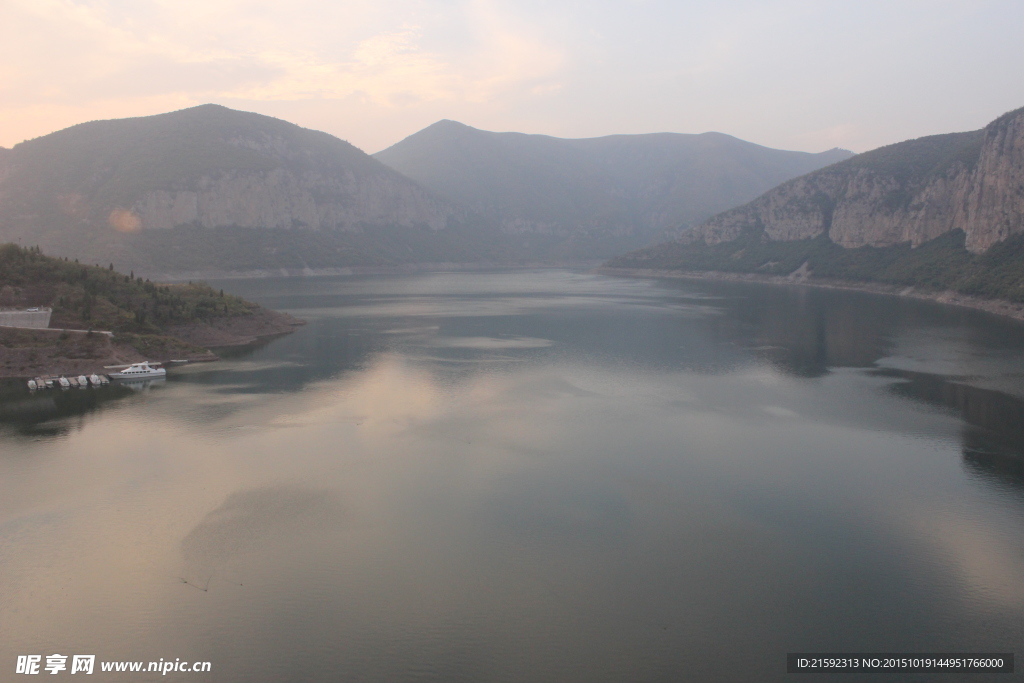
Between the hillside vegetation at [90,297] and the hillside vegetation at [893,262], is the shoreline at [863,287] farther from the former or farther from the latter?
the hillside vegetation at [90,297]

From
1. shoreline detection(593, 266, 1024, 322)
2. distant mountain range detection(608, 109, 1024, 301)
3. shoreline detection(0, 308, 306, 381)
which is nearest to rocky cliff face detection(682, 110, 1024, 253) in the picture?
distant mountain range detection(608, 109, 1024, 301)

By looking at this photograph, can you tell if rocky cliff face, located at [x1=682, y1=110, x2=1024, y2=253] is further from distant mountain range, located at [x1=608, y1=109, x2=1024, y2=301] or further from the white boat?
the white boat

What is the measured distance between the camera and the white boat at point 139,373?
48344 mm

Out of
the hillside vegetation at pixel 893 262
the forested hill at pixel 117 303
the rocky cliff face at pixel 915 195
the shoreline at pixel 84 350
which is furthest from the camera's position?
the rocky cliff face at pixel 915 195

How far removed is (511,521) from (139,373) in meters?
35.8

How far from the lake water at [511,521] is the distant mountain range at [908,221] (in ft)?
219

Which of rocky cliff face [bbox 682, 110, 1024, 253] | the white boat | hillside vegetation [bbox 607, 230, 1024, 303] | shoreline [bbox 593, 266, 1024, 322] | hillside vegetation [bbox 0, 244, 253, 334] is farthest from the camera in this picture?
rocky cliff face [bbox 682, 110, 1024, 253]

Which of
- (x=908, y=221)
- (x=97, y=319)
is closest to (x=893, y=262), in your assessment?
(x=908, y=221)

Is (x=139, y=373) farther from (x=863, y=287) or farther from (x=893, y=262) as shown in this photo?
(x=893, y=262)

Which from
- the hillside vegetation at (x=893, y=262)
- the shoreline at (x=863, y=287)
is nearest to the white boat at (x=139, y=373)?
the shoreline at (x=863, y=287)

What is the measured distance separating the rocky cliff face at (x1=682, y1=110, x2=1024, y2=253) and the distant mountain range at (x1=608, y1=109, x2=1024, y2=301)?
20 centimetres

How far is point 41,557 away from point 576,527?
1775 centimetres

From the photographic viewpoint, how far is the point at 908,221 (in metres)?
145

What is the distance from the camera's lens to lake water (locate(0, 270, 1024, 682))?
58.8 ft
